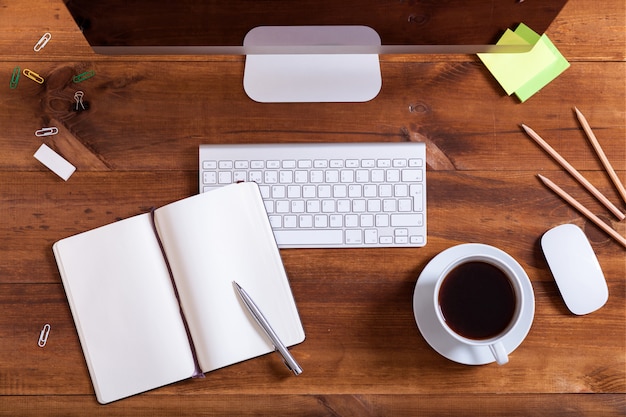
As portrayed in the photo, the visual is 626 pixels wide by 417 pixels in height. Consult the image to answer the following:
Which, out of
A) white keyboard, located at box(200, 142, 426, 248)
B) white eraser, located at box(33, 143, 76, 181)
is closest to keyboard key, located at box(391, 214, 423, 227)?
white keyboard, located at box(200, 142, 426, 248)

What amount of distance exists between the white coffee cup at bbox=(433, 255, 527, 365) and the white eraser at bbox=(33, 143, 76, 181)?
1.71ft

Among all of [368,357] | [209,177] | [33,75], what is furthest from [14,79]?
[368,357]

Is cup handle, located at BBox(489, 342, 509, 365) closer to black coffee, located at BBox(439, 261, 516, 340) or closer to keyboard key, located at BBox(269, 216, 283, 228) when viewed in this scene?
black coffee, located at BBox(439, 261, 516, 340)

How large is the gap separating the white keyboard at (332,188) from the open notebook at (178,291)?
4 centimetres

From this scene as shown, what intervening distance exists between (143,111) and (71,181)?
14cm

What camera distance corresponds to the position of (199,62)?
0.81 metres

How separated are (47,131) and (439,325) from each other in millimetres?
602

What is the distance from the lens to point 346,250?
0.79 metres

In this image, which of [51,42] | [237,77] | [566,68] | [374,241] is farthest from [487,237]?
[51,42]

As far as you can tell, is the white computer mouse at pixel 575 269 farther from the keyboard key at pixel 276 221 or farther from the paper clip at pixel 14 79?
the paper clip at pixel 14 79

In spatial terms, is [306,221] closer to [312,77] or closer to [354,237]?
[354,237]

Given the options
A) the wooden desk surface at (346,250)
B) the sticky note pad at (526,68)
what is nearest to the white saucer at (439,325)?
the wooden desk surface at (346,250)

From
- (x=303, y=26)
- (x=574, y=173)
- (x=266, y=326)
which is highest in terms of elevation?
(x=303, y=26)

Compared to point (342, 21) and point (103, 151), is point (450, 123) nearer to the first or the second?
point (342, 21)
